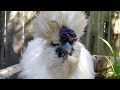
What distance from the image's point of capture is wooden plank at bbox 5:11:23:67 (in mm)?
4418

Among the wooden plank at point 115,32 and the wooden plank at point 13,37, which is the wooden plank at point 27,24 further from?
the wooden plank at point 115,32

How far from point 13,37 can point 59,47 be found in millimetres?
2074

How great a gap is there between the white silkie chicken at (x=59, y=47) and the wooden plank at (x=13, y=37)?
1.65 metres

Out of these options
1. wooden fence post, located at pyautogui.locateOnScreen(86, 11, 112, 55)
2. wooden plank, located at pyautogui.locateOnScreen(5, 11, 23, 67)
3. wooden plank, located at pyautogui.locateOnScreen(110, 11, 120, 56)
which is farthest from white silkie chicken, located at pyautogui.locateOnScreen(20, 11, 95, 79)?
wooden plank, located at pyautogui.locateOnScreen(110, 11, 120, 56)

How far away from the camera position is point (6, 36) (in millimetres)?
4457

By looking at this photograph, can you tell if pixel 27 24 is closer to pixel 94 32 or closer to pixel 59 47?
pixel 94 32

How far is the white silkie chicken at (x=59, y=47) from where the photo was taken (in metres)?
2.47

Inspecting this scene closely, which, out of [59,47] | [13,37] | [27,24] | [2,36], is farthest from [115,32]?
[59,47]

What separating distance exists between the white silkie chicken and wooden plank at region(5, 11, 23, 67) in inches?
64.9

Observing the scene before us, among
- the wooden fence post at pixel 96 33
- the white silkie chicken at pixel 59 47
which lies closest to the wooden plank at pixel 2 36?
the wooden fence post at pixel 96 33

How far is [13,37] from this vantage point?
4.45 meters
